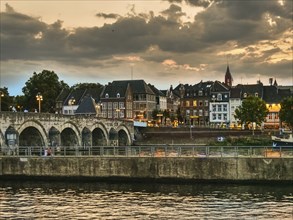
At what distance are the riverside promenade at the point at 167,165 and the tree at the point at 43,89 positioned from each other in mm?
101230

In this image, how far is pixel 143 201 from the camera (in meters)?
33.8

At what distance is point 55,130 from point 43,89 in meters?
81.2

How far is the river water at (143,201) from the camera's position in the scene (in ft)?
95.3

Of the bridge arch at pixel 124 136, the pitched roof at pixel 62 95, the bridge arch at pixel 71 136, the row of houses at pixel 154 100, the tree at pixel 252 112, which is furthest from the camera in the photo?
the pitched roof at pixel 62 95

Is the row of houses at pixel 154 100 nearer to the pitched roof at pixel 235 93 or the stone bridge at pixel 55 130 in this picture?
the pitched roof at pixel 235 93

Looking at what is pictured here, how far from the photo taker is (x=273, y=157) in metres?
41.1

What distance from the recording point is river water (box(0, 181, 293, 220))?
95.3 ft

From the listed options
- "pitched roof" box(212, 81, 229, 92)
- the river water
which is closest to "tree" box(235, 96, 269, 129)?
"pitched roof" box(212, 81, 229, 92)

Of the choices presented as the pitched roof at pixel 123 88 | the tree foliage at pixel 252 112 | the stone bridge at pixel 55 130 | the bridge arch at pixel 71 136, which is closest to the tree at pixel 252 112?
the tree foliage at pixel 252 112

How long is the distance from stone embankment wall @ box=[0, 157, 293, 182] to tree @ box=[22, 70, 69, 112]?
101602mm

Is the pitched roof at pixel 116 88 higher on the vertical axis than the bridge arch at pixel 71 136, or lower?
higher

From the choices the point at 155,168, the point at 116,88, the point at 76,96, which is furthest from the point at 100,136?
the point at 76,96

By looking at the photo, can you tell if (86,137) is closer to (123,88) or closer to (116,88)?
(123,88)

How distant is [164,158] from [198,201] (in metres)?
10.1
